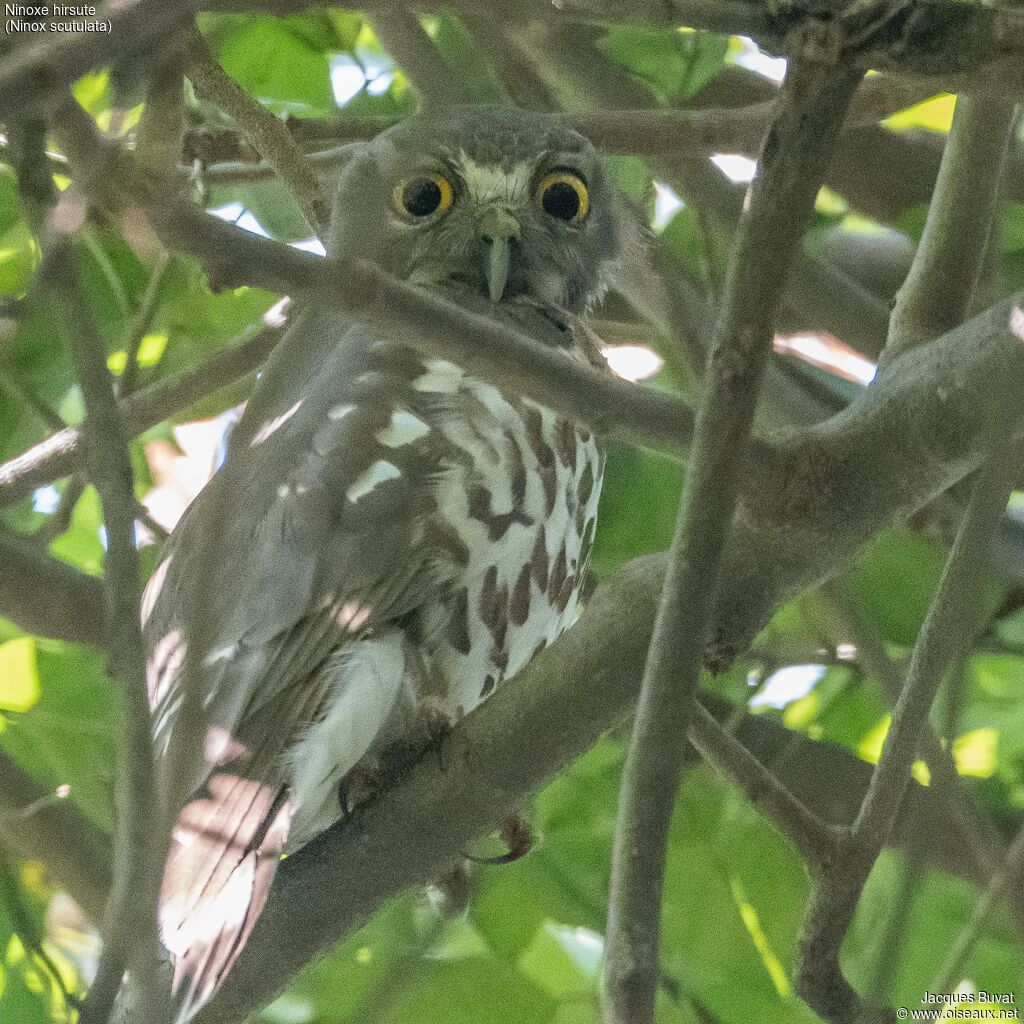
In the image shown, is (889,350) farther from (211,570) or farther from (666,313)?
(211,570)

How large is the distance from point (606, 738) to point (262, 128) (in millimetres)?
1665

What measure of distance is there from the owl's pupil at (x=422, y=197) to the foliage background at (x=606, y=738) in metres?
0.26

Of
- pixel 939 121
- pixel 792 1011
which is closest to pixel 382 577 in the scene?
pixel 792 1011

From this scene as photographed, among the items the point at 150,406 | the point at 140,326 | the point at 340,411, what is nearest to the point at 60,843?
the point at 340,411

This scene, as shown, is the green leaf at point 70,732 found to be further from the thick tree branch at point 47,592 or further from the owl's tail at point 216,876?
the owl's tail at point 216,876

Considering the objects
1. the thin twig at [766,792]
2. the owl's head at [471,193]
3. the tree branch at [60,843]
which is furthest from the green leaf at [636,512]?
the tree branch at [60,843]

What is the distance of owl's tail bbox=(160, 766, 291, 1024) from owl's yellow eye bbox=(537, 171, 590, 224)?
2229mm

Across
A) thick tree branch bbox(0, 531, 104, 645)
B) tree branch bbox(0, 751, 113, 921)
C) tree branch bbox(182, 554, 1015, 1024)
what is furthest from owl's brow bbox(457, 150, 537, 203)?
tree branch bbox(0, 751, 113, 921)

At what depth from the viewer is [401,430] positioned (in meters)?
3.46

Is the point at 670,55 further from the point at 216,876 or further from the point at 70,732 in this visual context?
the point at 216,876

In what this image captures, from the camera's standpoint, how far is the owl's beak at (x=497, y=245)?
4.23 m

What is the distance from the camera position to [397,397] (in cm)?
355

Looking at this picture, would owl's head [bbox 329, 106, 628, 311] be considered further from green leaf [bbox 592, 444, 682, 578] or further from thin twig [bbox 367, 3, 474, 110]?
green leaf [bbox 592, 444, 682, 578]

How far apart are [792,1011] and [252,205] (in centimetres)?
256
